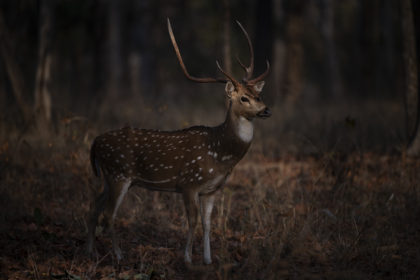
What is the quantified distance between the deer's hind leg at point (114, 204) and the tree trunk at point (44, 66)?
5.01 meters

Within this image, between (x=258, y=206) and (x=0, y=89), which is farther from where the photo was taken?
(x=0, y=89)

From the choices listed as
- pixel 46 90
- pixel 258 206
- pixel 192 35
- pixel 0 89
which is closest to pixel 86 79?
pixel 192 35

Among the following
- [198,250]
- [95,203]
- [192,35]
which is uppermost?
[192,35]

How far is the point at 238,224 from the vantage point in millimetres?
6574

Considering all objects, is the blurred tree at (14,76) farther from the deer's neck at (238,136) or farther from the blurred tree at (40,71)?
the deer's neck at (238,136)

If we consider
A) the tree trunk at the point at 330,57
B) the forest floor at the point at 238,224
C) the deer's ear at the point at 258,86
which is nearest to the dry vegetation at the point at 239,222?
the forest floor at the point at 238,224

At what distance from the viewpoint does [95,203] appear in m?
5.79

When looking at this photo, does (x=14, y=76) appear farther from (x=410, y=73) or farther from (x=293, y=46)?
(x=293, y=46)

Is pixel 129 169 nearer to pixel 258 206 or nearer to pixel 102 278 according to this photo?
pixel 102 278

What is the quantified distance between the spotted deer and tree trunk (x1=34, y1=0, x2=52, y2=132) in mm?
4798

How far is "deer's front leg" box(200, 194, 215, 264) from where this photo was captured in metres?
5.34

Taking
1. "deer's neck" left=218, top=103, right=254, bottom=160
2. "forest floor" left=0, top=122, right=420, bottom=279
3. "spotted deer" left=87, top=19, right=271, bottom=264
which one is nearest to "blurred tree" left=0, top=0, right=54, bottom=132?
"forest floor" left=0, top=122, right=420, bottom=279

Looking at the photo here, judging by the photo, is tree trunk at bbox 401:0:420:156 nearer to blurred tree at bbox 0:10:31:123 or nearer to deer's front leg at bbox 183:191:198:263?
deer's front leg at bbox 183:191:198:263

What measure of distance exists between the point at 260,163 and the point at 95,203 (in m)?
4.10
